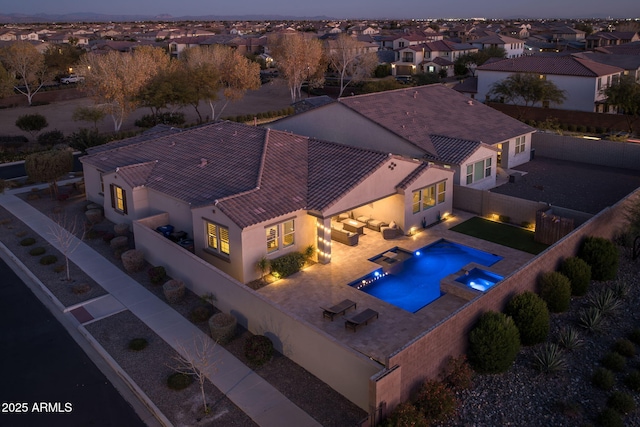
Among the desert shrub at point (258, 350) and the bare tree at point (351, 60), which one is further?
the bare tree at point (351, 60)

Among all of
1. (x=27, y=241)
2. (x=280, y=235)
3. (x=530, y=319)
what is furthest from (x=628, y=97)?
(x=27, y=241)

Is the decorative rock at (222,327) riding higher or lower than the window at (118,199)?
lower

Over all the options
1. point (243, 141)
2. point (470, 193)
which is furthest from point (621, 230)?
point (243, 141)

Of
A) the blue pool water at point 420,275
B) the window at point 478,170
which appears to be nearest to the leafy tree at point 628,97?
the window at point 478,170

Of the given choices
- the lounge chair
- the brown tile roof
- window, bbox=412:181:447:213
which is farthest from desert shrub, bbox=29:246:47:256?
the brown tile roof

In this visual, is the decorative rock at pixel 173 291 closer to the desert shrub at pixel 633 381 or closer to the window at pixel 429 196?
the window at pixel 429 196

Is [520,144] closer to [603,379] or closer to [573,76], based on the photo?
[573,76]

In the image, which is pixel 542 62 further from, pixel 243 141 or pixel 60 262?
pixel 60 262
